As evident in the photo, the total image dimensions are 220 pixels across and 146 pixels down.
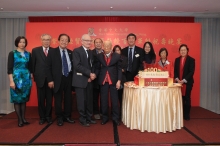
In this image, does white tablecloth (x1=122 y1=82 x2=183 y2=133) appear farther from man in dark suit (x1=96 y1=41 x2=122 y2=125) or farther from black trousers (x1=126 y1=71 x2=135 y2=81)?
black trousers (x1=126 y1=71 x2=135 y2=81)

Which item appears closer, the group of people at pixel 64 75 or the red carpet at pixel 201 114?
the group of people at pixel 64 75

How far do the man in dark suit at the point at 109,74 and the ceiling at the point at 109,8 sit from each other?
1.54 m

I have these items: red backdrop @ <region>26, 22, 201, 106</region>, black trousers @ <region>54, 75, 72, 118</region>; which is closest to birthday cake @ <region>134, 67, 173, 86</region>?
black trousers @ <region>54, 75, 72, 118</region>

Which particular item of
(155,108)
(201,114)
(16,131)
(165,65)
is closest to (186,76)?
(165,65)

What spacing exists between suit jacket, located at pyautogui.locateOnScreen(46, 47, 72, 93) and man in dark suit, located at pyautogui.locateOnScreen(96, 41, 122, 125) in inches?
25.1

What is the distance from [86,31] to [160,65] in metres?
2.20

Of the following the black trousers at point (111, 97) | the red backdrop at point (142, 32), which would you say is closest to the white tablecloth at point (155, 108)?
the black trousers at point (111, 97)

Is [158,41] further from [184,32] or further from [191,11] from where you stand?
[191,11]

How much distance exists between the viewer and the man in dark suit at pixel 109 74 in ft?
10.9

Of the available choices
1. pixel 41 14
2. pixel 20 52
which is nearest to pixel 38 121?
pixel 20 52

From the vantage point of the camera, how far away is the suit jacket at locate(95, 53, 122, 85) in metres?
3.32

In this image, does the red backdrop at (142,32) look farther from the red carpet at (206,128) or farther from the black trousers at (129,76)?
the red carpet at (206,128)

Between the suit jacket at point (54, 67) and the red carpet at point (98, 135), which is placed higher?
the suit jacket at point (54, 67)

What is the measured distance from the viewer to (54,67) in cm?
326
